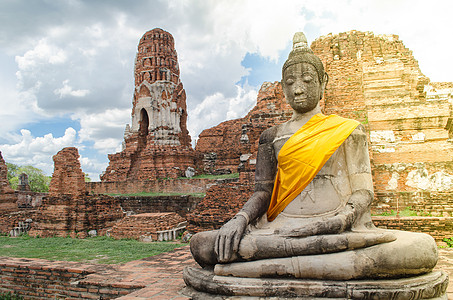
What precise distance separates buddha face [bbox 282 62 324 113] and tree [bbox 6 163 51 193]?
37443mm

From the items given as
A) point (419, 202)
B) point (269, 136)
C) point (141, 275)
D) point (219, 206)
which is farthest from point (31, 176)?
point (269, 136)

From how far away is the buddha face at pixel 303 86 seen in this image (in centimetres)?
333

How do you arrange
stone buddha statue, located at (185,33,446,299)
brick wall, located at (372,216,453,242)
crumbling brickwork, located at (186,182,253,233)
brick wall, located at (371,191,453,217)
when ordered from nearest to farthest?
1. stone buddha statue, located at (185,33,446,299)
2. brick wall, located at (372,216,453,242)
3. brick wall, located at (371,191,453,217)
4. crumbling brickwork, located at (186,182,253,233)

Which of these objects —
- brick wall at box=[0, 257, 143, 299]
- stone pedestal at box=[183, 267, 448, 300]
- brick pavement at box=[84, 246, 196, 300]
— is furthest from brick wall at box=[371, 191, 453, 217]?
brick wall at box=[0, 257, 143, 299]

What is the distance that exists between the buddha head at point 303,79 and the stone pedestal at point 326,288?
1.71 metres

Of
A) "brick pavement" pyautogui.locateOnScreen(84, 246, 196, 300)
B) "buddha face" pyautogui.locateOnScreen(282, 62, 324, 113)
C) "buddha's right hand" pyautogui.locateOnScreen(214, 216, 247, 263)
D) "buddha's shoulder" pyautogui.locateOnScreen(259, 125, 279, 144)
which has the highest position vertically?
"buddha face" pyautogui.locateOnScreen(282, 62, 324, 113)

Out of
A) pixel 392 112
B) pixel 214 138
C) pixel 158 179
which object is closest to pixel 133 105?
pixel 158 179

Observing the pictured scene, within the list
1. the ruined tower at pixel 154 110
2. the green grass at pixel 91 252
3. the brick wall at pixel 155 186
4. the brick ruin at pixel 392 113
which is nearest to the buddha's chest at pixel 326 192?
the green grass at pixel 91 252

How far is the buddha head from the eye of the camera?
3.33 m

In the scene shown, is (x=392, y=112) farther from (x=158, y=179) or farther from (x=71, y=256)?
(x=158, y=179)

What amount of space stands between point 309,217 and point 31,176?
4184 cm

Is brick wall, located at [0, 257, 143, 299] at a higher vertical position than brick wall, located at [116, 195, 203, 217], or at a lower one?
lower

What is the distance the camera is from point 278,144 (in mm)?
3467

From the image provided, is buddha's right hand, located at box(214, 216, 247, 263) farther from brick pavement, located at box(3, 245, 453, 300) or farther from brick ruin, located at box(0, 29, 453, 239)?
brick ruin, located at box(0, 29, 453, 239)
